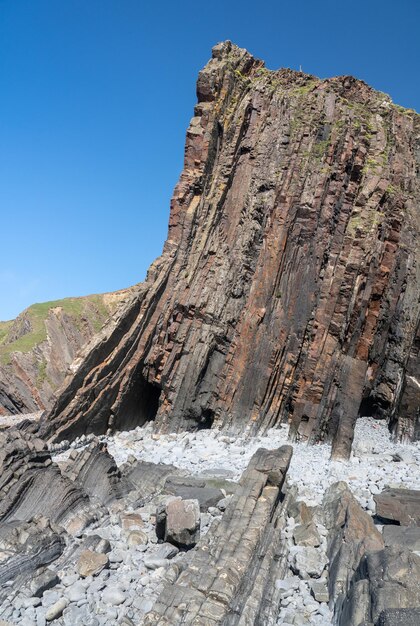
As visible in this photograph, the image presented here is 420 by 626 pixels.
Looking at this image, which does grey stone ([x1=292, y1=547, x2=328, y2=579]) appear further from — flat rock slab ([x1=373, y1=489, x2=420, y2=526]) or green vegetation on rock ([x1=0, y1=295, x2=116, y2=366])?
green vegetation on rock ([x1=0, y1=295, x2=116, y2=366])

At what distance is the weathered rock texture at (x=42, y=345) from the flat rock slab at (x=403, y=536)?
1659 centimetres

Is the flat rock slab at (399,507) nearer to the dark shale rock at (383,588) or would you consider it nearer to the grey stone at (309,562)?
the grey stone at (309,562)

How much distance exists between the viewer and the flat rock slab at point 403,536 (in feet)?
30.7

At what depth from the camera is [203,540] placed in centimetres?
952

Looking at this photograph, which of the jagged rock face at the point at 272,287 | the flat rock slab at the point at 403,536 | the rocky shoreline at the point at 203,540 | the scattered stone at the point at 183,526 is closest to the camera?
the rocky shoreline at the point at 203,540

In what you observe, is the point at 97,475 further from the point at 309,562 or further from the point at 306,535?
the point at 309,562

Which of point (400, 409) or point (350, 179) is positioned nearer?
point (400, 409)

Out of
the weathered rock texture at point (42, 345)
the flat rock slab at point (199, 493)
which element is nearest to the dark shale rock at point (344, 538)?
the flat rock slab at point (199, 493)

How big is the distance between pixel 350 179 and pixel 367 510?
15.5 meters

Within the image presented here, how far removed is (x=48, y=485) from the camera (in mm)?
Result: 11961

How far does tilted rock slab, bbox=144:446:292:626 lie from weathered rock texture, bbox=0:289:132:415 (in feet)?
48.4

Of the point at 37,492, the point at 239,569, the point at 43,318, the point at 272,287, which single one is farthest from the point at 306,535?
the point at 43,318

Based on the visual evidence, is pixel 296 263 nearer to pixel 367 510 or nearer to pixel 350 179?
pixel 350 179

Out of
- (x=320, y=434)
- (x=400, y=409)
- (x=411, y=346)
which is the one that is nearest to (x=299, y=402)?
(x=320, y=434)
